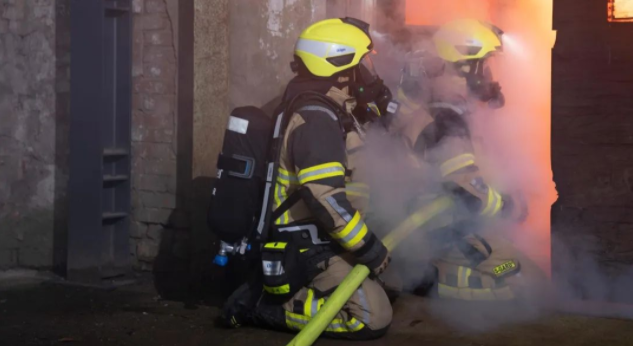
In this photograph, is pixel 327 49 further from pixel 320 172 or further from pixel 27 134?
pixel 27 134

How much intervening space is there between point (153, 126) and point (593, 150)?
3.33 m

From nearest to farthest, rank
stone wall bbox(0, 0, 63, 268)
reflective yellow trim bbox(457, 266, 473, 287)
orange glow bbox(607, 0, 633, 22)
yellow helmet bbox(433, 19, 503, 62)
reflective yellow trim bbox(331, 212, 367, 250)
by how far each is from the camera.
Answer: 1. reflective yellow trim bbox(331, 212, 367, 250)
2. orange glow bbox(607, 0, 633, 22)
3. yellow helmet bbox(433, 19, 503, 62)
4. reflective yellow trim bbox(457, 266, 473, 287)
5. stone wall bbox(0, 0, 63, 268)

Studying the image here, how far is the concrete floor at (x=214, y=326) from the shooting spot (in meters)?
5.27

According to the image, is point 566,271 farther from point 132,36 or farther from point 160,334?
point 132,36

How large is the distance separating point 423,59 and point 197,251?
226 cm

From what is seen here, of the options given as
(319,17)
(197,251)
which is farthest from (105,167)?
(319,17)

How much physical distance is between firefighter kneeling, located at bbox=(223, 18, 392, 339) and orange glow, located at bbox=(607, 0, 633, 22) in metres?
1.68

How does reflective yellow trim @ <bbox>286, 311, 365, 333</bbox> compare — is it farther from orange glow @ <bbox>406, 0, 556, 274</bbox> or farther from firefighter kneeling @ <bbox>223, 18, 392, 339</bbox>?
orange glow @ <bbox>406, 0, 556, 274</bbox>

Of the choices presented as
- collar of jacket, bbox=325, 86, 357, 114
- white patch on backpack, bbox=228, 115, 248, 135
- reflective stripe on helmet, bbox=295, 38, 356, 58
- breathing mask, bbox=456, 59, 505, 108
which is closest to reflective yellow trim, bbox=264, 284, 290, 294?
white patch on backpack, bbox=228, 115, 248, 135

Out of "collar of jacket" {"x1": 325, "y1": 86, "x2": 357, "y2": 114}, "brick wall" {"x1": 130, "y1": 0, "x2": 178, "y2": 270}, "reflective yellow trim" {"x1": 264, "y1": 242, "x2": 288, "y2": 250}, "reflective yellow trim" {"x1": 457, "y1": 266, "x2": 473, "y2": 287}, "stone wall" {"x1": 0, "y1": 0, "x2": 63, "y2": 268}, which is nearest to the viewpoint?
"reflective yellow trim" {"x1": 264, "y1": 242, "x2": 288, "y2": 250}

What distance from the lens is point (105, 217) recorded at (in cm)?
705

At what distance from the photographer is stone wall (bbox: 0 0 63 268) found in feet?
23.9

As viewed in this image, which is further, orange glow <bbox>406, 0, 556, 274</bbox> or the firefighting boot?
orange glow <bbox>406, 0, 556, 274</bbox>

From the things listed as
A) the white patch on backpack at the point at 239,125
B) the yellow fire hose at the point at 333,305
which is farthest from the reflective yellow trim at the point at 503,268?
the white patch on backpack at the point at 239,125
